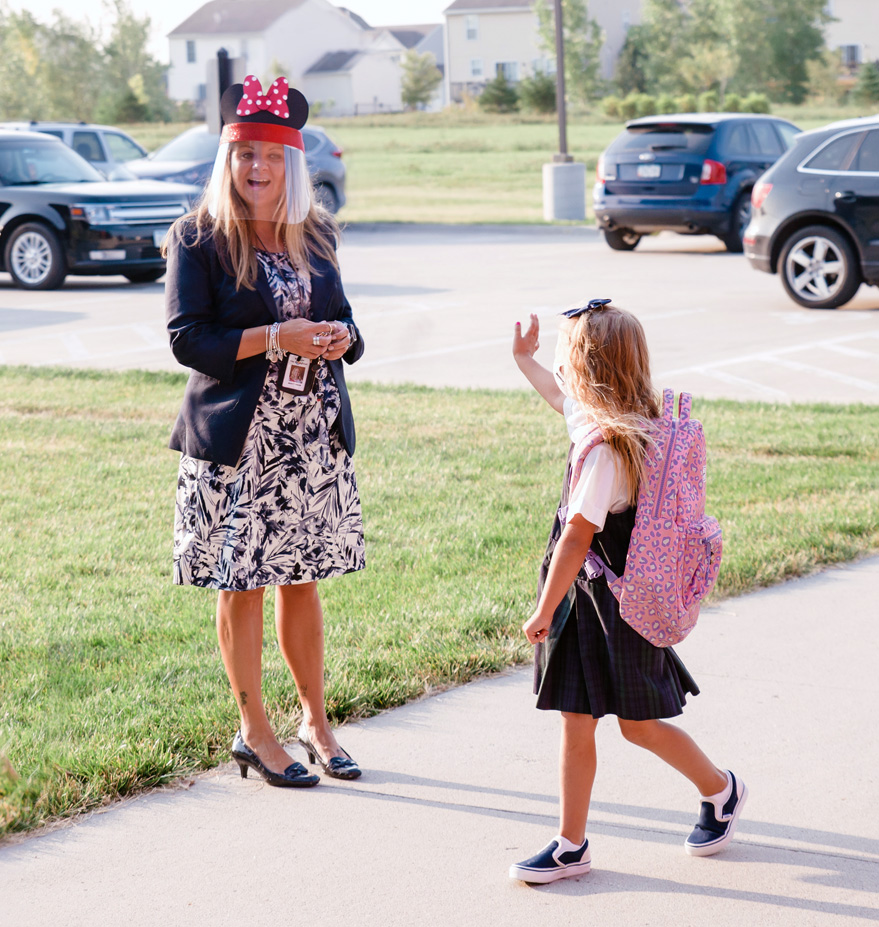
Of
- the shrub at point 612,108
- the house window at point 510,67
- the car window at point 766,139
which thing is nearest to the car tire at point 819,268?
the car window at point 766,139

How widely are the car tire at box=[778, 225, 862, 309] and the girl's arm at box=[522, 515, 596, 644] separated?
34.2 ft

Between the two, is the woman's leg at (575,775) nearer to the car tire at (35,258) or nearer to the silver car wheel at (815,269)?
the silver car wheel at (815,269)

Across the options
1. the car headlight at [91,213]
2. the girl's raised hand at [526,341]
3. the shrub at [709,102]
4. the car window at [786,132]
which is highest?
the shrub at [709,102]

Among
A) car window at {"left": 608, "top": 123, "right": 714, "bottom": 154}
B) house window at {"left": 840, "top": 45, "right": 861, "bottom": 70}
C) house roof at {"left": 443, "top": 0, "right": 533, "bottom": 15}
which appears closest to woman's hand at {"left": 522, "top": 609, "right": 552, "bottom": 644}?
car window at {"left": 608, "top": 123, "right": 714, "bottom": 154}

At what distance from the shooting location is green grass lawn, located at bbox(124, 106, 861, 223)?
94.6ft

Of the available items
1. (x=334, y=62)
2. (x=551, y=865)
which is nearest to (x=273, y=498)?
(x=551, y=865)

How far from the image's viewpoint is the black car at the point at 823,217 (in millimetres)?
12266

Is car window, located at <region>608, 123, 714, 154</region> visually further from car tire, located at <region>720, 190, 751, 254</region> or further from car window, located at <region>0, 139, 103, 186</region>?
car window, located at <region>0, 139, 103, 186</region>

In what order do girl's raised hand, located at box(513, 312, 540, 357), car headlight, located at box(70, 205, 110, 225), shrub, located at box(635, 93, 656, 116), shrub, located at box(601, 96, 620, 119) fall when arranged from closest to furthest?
girl's raised hand, located at box(513, 312, 540, 357) < car headlight, located at box(70, 205, 110, 225) < shrub, located at box(635, 93, 656, 116) < shrub, located at box(601, 96, 620, 119)

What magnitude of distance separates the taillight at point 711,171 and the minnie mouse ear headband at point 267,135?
15321 millimetres

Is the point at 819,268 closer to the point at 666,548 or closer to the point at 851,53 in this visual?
the point at 666,548

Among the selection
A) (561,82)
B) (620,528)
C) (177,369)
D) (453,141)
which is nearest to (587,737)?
(620,528)

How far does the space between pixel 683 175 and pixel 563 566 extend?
52.5ft

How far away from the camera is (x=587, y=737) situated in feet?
9.77
